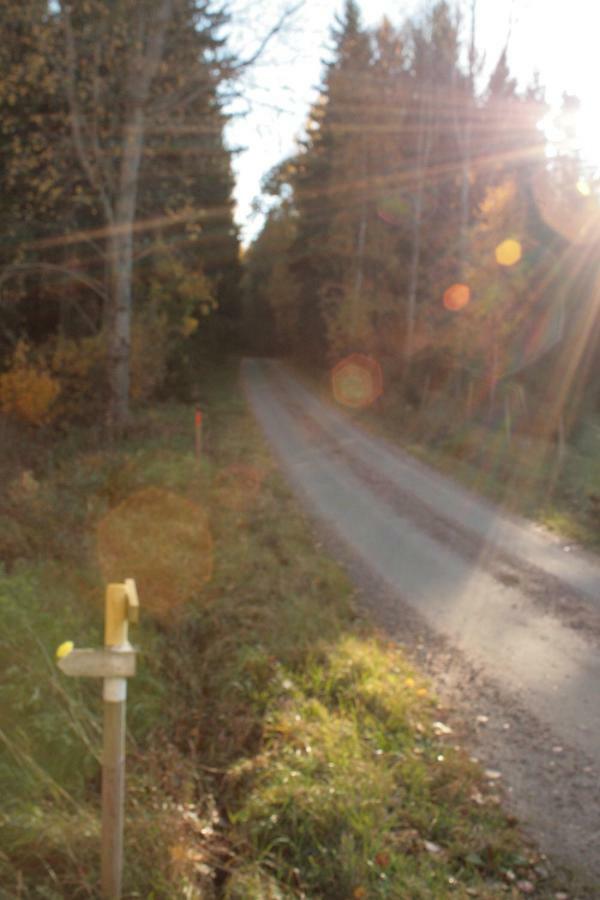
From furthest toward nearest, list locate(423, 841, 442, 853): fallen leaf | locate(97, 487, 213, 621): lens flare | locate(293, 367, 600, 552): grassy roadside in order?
locate(293, 367, 600, 552): grassy roadside, locate(97, 487, 213, 621): lens flare, locate(423, 841, 442, 853): fallen leaf

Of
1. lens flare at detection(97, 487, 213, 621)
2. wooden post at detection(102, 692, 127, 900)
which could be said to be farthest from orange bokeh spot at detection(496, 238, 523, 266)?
wooden post at detection(102, 692, 127, 900)

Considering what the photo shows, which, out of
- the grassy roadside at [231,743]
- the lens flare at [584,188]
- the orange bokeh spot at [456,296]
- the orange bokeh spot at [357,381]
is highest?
the lens flare at [584,188]

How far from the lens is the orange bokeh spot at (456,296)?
2121cm

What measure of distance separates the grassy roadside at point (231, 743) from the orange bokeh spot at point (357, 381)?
22067 millimetres

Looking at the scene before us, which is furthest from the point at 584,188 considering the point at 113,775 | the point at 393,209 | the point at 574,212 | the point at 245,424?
the point at 113,775

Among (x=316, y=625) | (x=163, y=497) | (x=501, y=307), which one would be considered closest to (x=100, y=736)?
(x=316, y=625)

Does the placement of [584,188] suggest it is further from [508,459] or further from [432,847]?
[432,847]

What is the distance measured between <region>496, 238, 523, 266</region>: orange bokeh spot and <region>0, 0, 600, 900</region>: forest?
14 cm

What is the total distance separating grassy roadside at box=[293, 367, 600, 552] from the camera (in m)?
13.5

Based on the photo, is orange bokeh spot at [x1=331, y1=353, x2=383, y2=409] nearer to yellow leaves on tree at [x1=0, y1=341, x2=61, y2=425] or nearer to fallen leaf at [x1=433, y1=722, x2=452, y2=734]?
yellow leaves on tree at [x1=0, y1=341, x2=61, y2=425]

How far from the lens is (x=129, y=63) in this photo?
49.8ft

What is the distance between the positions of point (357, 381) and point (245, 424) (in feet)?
40.3

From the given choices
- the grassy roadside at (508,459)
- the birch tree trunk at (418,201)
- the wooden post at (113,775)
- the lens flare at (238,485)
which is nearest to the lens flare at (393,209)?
the birch tree trunk at (418,201)

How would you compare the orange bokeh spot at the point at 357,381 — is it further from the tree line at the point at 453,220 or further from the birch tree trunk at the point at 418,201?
the birch tree trunk at the point at 418,201
